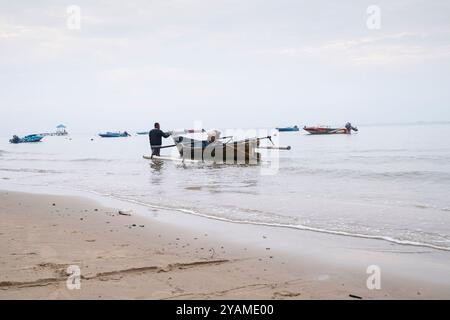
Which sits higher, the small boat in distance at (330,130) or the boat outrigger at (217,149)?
the small boat in distance at (330,130)

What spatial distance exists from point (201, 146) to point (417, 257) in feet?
68.5

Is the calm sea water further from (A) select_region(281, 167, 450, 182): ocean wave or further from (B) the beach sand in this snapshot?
(B) the beach sand

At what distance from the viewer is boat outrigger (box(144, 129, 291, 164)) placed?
24.8 metres

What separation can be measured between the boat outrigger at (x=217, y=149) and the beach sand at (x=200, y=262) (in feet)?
54.9

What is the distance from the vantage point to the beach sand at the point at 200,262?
14.1 ft

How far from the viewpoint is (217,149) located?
83.0ft

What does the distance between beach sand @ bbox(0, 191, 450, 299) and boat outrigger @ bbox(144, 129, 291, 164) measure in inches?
658

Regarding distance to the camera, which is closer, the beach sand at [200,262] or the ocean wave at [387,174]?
the beach sand at [200,262]

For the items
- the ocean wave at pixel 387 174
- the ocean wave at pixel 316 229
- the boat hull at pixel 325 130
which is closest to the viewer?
the ocean wave at pixel 316 229

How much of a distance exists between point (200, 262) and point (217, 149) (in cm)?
2005

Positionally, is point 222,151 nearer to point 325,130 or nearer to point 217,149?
point 217,149

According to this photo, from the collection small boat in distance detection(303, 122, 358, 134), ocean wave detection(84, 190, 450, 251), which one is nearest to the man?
ocean wave detection(84, 190, 450, 251)

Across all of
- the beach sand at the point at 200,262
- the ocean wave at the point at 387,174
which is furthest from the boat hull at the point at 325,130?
the beach sand at the point at 200,262

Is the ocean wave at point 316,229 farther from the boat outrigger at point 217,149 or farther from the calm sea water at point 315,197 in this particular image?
the boat outrigger at point 217,149
